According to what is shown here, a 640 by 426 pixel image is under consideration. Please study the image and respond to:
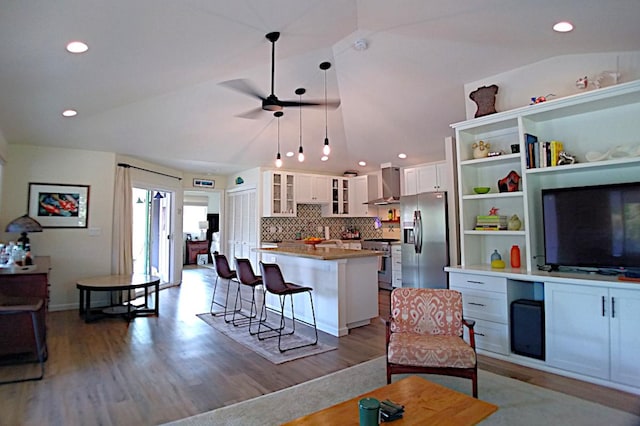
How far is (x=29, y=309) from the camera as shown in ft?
10.3

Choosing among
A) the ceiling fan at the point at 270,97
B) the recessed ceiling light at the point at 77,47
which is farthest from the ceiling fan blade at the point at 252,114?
the recessed ceiling light at the point at 77,47

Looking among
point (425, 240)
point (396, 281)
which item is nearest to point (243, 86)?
point (425, 240)

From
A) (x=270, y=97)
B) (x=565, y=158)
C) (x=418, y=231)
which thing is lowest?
(x=418, y=231)

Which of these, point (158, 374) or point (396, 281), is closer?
point (158, 374)

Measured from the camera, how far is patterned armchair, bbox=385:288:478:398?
257 centimetres

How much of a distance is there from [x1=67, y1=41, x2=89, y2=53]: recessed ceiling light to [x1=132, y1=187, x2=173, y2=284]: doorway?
4208 mm

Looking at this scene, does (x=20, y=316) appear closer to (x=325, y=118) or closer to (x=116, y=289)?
(x=116, y=289)

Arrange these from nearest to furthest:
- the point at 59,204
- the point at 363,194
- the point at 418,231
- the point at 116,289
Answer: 1. the point at 116,289
2. the point at 59,204
3. the point at 418,231
4. the point at 363,194

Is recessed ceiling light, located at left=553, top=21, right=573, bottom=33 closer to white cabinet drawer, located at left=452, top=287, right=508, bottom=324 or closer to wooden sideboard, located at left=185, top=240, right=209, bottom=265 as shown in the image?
white cabinet drawer, located at left=452, top=287, right=508, bottom=324

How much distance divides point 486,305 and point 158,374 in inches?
123

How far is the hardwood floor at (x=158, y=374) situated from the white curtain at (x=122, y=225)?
1392 mm

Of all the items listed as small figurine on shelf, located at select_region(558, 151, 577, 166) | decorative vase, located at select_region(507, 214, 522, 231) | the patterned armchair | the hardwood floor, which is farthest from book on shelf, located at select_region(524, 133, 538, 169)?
the hardwood floor

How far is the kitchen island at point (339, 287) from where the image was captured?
439 centimetres

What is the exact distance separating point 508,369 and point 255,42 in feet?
12.5
